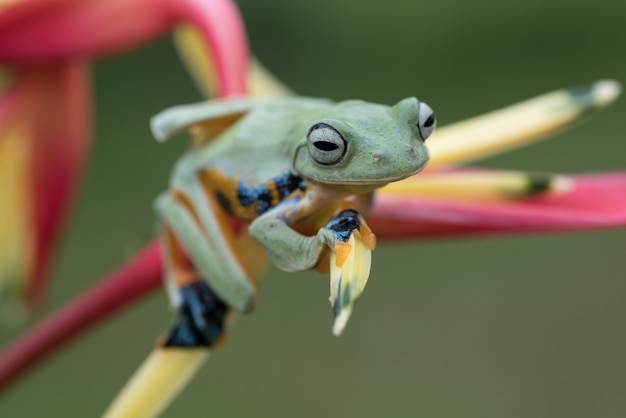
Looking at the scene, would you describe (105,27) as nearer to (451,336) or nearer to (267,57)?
(451,336)

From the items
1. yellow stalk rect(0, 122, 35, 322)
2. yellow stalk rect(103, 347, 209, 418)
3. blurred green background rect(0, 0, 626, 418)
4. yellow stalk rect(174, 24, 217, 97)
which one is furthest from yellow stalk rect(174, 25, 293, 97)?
blurred green background rect(0, 0, 626, 418)

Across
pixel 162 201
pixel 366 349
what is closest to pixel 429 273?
pixel 366 349

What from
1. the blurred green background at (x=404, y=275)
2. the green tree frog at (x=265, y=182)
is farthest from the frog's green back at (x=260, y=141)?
the blurred green background at (x=404, y=275)

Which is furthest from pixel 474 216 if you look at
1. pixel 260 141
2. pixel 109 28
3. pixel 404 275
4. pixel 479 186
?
pixel 404 275

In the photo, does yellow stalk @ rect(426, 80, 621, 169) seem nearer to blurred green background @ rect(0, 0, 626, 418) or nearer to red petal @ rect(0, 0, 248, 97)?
red petal @ rect(0, 0, 248, 97)

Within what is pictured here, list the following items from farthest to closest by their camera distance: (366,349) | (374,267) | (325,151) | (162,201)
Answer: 1. (374,267)
2. (366,349)
3. (162,201)
4. (325,151)

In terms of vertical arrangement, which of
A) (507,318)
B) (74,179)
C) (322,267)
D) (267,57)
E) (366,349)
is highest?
(267,57)
